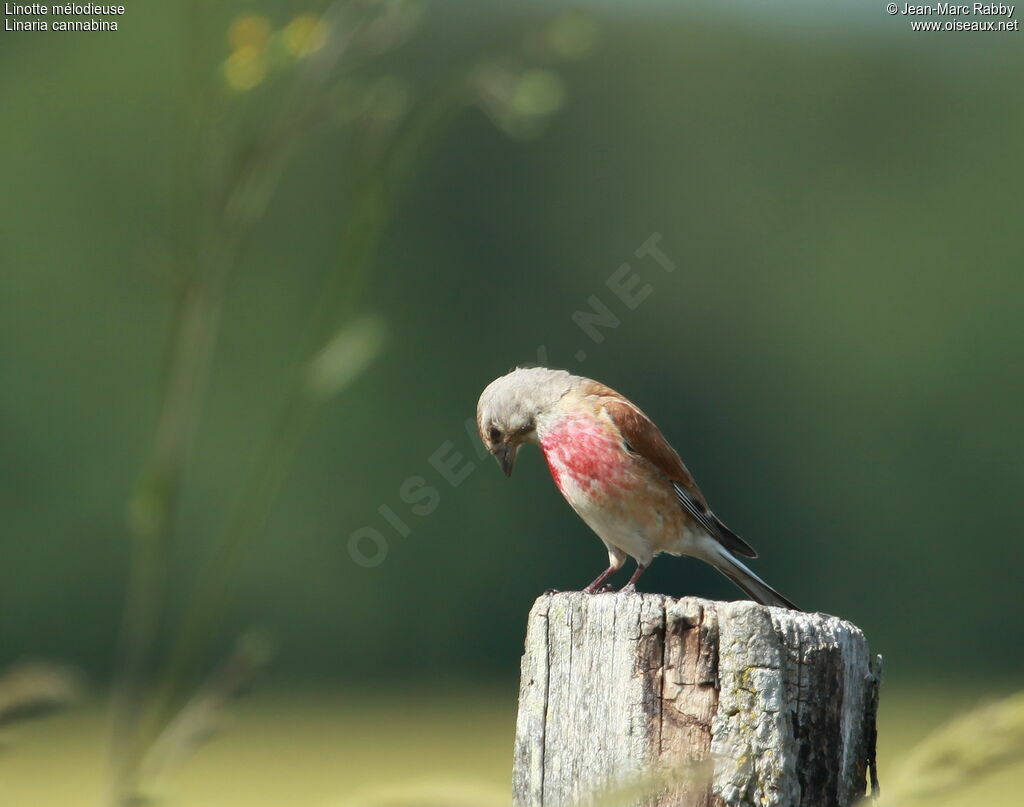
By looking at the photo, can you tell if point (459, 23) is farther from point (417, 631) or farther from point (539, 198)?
point (417, 631)

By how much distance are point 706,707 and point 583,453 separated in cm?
272

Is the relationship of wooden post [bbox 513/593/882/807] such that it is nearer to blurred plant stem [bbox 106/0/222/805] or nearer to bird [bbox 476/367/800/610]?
blurred plant stem [bbox 106/0/222/805]

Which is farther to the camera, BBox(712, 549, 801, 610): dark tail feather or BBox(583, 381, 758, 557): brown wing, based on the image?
BBox(583, 381, 758, 557): brown wing

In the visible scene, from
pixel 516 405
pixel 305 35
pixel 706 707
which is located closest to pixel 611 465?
pixel 516 405

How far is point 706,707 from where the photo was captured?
2406 millimetres

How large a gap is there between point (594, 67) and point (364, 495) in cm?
1617

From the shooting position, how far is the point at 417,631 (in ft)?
98.5

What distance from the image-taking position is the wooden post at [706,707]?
2307 mm

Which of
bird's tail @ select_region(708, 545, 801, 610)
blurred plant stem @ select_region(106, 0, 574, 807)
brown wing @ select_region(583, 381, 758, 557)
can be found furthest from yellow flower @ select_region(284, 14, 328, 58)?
brown wing @ select_region(583, 381, 758, 557)

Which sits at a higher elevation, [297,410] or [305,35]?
[305,35]

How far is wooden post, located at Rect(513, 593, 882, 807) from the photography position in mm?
2307

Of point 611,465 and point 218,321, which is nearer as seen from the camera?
point 218,321

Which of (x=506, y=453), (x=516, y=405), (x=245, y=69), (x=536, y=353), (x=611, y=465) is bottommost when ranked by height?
(x=245, y=69)

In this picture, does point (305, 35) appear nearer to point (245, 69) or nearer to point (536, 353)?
point (245, 69)
